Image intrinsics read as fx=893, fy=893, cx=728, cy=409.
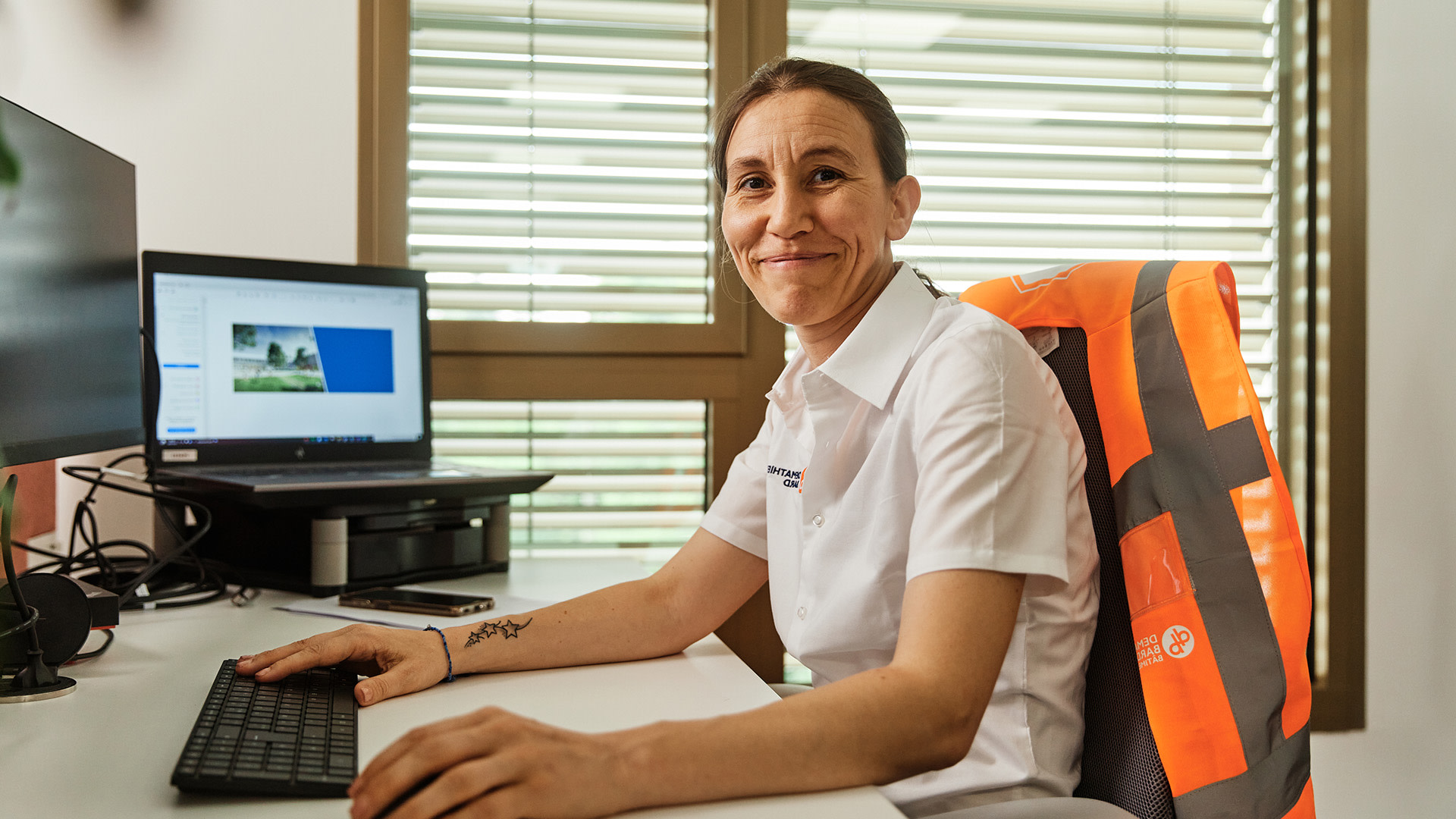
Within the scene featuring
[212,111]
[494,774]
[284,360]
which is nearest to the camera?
[494,774]

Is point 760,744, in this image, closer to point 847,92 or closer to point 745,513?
point 745,513

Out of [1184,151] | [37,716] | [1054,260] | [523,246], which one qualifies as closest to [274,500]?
[37,716]

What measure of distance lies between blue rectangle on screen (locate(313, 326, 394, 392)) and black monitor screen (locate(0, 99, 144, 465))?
325 mm

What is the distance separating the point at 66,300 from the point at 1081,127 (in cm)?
194

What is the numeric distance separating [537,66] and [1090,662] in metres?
1.55

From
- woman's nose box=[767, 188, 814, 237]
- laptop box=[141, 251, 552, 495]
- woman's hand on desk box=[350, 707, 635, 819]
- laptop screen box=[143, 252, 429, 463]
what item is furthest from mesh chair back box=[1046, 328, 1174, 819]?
laptop screen box=[143, 252, 429, 463]

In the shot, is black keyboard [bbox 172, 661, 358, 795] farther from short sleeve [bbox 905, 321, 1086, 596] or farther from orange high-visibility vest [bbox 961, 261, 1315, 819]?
orange high-visibility vest [bbox 961, 261, 1315, 819]

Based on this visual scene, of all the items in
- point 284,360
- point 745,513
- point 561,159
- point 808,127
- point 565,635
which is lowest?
point 565,635

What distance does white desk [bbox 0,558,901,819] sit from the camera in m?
0.63

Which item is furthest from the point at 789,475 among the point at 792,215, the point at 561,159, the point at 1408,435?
the point at 1408,435

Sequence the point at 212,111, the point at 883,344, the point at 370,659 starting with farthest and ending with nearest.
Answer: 1. the point at 212,111
2. the point at 883,344
3. the point at 370,659

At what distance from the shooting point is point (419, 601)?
1216 mm

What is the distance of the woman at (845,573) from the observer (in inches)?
25.1

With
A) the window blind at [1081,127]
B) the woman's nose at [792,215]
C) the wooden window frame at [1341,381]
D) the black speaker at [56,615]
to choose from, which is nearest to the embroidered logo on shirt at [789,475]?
the woman's nose at [792,215]
